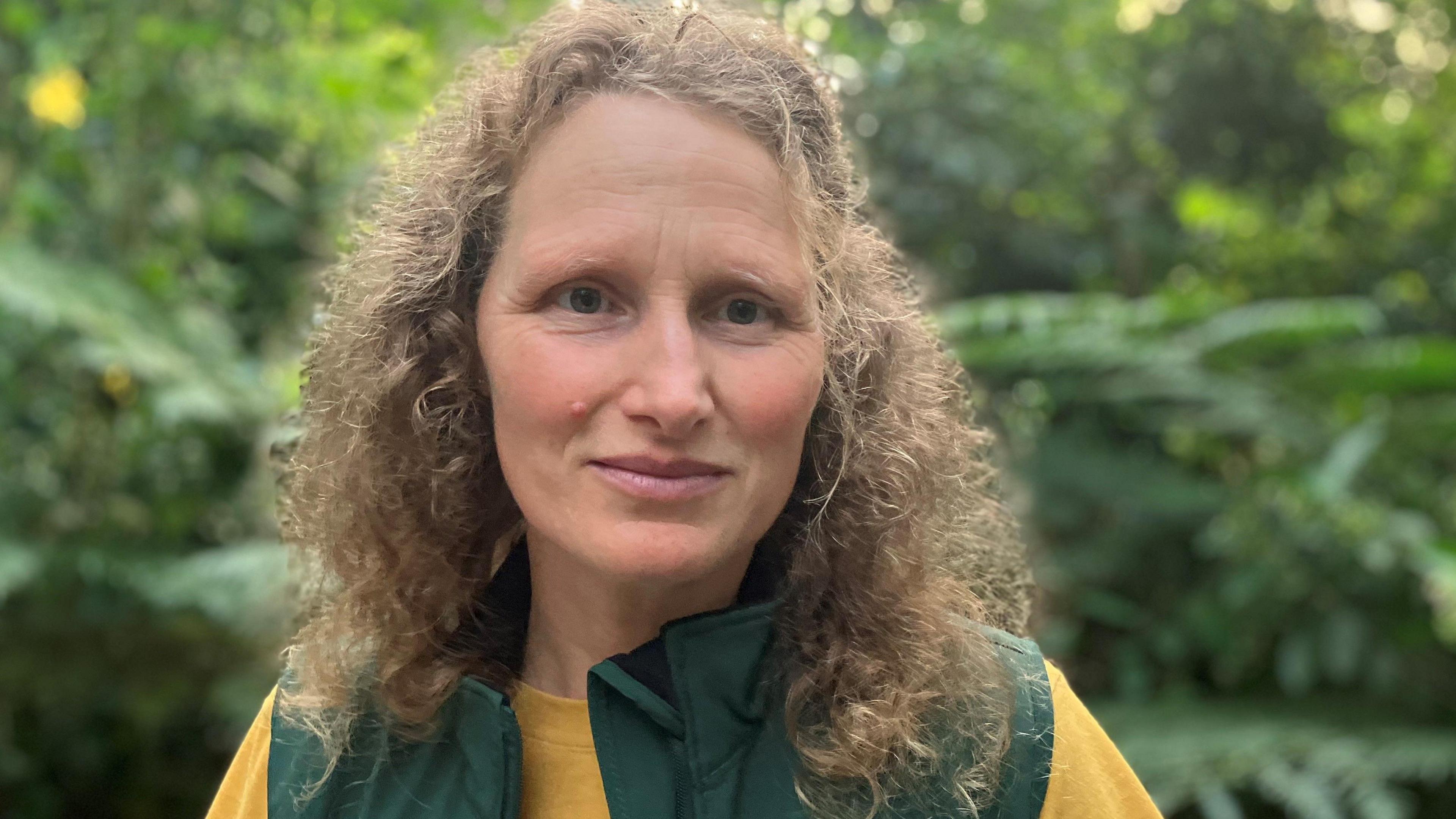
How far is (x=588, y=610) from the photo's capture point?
1305mm

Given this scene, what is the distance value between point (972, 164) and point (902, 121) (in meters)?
0.25

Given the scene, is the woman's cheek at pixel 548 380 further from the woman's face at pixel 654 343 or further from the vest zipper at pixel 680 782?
the vest zipper at pixel 680 782

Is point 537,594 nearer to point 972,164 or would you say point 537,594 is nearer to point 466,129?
point 466,129

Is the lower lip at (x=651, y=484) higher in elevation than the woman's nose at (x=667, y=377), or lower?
lower

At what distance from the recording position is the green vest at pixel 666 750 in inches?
46.3

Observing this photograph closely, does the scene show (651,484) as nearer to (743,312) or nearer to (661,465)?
(661,465)

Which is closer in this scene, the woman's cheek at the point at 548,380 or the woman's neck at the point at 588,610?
the woman's cheek at the point at 548,380

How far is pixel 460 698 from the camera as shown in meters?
1.30

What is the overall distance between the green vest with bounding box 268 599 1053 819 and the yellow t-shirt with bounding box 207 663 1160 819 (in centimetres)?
2

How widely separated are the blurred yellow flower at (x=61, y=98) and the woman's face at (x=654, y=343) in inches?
133

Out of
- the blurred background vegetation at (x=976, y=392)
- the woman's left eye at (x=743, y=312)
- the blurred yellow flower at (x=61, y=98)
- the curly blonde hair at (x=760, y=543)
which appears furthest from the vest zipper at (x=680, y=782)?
the blurred yellow flower at (x=61, y=98)

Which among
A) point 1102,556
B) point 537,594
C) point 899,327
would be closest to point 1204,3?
point 1102,556

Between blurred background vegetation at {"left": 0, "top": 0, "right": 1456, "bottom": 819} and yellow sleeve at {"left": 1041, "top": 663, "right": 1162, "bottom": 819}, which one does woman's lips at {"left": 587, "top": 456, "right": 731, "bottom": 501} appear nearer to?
yellow sleeve at {"left": 1041, "top": 663, "right": 1162, "bottom": 819}

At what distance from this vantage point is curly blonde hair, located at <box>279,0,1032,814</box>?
1.21 meters
